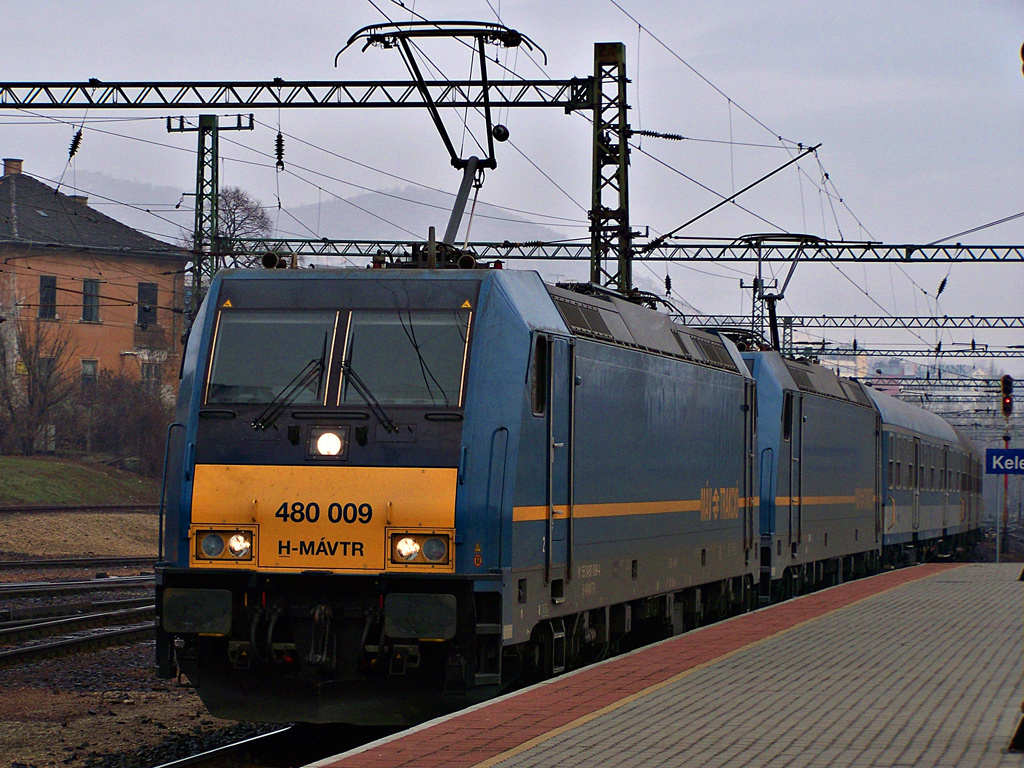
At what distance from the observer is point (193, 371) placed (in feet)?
34.8

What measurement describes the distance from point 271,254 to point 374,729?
3.97m

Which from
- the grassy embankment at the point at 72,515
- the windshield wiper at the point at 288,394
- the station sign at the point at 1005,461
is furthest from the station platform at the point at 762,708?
the grassy embankment at the point at 72,515

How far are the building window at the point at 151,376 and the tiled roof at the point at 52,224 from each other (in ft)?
15.1

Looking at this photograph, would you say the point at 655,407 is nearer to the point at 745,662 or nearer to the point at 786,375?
the point at 745,662

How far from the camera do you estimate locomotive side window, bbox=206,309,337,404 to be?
34.0 feet

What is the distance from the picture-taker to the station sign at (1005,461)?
55.0 feet

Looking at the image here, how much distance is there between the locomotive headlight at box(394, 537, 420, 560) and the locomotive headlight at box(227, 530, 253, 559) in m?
1.09

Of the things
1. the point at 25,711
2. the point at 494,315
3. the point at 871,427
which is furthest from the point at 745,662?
the point at 871,427

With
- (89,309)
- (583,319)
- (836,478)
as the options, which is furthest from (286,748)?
(89,309)

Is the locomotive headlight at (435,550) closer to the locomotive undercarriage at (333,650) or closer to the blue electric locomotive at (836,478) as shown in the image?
the locomotive undercarriage at (333,650)

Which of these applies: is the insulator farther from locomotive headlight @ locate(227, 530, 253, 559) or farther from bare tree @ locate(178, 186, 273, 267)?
bare tree @ locate(178, 186, 273, 267)

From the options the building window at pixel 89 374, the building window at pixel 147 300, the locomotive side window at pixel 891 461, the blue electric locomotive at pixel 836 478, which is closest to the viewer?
the blue electric locomotive at pixel 836 478

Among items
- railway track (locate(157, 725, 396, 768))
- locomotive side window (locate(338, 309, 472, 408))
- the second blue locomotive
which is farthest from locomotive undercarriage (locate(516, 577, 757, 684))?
locomotive side window (locate(338, 309, 472, 408))

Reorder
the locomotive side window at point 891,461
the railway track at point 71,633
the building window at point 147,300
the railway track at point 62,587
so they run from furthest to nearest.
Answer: the building window at point 147,300 → the locomotive side window at point 891,461 → the railway track at point 62,587 → the railway track at point 71,633
